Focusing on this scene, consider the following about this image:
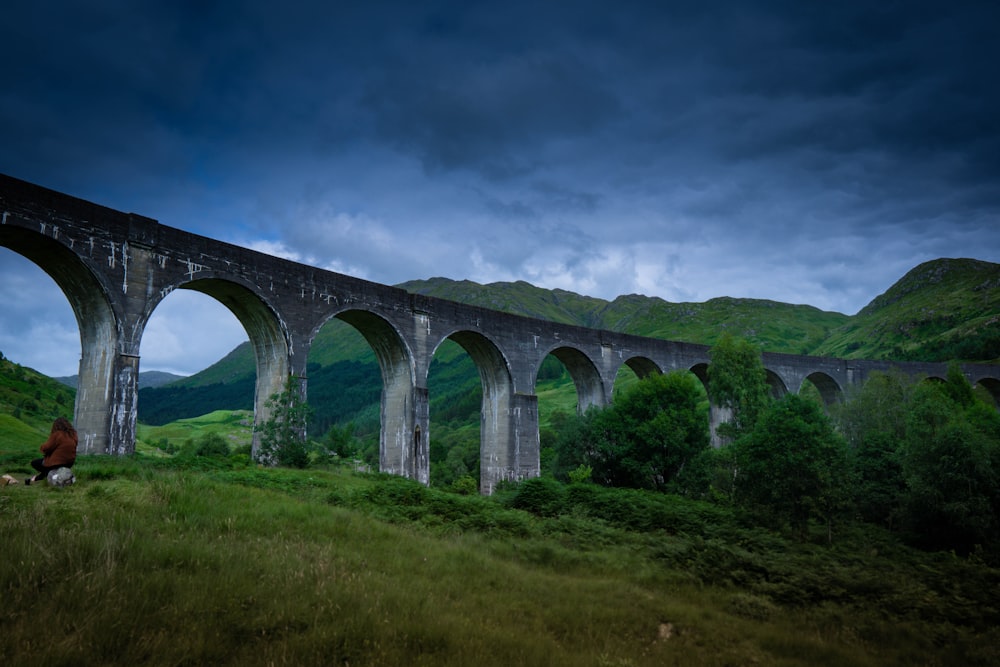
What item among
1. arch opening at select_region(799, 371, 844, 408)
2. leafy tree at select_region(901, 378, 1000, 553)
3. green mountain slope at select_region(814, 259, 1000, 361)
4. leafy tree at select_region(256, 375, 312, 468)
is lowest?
leafy tree at select_region(901, 378, 1000, 553)

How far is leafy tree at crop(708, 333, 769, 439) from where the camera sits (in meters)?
31.3

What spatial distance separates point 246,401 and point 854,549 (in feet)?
447

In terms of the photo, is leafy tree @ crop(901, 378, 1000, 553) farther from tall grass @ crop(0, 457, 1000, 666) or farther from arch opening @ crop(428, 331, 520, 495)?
arch opening @ crop(428, 331, 520, 495)

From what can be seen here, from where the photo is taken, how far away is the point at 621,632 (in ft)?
20.9

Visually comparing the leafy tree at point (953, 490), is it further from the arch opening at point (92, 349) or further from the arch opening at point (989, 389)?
the arch opening at point (989, 389)

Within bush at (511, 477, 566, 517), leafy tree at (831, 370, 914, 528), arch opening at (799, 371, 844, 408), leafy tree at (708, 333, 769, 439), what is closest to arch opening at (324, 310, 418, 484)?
bush at (511, 477, 566, 517)

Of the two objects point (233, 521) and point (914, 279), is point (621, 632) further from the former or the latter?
point (914, 279)

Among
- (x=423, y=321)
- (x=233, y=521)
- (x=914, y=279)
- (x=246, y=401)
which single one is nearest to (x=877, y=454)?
(x=423, y=321)

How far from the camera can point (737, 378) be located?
1249 inches

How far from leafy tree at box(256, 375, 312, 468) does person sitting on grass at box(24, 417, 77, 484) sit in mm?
9235

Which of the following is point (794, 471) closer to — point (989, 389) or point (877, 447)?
point (877, 447)

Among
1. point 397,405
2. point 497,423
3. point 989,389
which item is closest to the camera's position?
point 397,405

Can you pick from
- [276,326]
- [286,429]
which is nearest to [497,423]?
[286,429]

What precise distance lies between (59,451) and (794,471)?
2016cm
